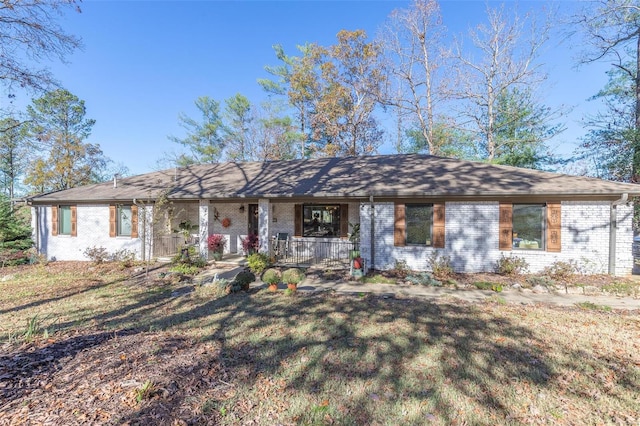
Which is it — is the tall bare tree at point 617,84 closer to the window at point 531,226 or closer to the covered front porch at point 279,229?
the window at point 531,226

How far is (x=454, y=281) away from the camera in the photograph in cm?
759

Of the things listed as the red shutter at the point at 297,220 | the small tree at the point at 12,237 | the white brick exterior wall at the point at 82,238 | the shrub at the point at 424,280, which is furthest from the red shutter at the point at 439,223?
the small tree at the point at 12,237

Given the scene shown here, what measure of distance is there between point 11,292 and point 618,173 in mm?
24932

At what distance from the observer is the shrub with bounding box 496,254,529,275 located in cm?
805

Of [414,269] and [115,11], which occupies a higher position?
[115,11]

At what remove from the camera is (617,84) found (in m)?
16.2

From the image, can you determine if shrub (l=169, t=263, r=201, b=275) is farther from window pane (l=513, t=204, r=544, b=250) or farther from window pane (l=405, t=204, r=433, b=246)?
window pane (l=513, t=204, r=544, b=250)

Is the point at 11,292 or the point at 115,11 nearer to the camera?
the point at 11,292

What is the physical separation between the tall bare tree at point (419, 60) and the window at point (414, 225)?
11.2 meters

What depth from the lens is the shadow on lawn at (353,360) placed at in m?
2.64

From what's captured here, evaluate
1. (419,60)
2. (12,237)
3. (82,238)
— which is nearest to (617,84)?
(419,60)

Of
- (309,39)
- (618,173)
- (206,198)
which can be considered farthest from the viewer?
(309,39)

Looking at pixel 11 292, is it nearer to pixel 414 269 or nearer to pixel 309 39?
pixel 414 269

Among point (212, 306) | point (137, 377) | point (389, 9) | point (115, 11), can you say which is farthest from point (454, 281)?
point (389, 9)
